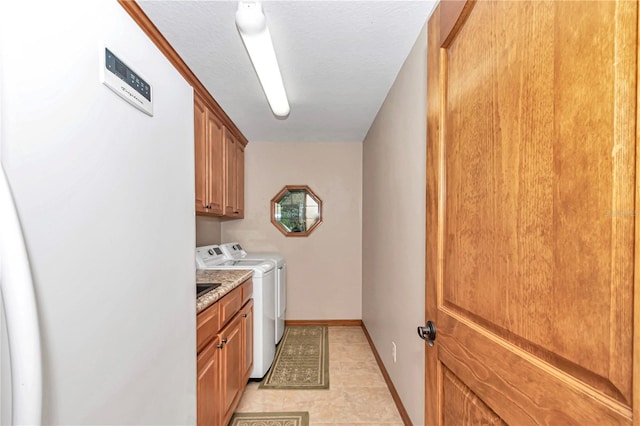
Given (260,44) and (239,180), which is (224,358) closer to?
(260,44)

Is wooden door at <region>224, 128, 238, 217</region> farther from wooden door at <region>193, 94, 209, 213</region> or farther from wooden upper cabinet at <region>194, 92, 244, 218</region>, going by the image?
wooden door at <region>193, 94, 209, 213</region>

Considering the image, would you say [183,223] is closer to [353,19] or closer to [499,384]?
[499,384]

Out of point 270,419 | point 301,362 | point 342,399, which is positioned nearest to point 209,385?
point 270,419

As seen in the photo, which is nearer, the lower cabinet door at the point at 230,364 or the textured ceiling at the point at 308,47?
the textured ceiling at the point at 308,47

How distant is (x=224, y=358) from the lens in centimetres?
173

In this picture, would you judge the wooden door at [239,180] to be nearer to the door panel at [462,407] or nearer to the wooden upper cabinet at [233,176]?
the wooden upper cabinet at [233,176]

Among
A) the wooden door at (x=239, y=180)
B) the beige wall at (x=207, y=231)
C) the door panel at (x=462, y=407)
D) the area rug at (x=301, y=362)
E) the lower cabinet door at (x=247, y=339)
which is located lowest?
the area rug at (x=301, y=362)

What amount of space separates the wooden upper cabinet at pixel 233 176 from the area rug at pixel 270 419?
1.73 m

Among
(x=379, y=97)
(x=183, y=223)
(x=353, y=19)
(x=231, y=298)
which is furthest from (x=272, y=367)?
(x=353, y=19)

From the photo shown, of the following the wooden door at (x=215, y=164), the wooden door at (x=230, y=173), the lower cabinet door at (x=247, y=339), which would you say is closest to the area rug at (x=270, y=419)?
the lower cabinet door at (x=247, y=339)

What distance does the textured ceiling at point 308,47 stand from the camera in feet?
4.67

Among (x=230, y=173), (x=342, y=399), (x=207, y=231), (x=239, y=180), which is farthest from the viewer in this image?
(x=239, y=180)

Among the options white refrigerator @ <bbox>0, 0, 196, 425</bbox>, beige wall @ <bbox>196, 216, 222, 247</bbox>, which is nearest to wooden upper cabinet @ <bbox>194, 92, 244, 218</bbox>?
beige wall @ <bbox>196, 216, 222, 247</bbox>

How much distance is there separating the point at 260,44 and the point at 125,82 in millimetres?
882
